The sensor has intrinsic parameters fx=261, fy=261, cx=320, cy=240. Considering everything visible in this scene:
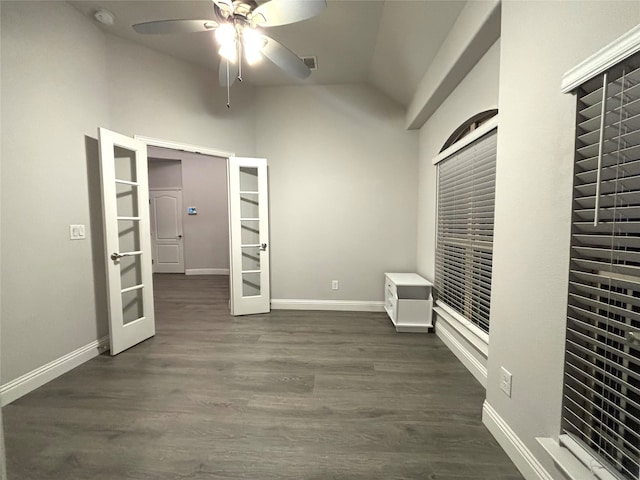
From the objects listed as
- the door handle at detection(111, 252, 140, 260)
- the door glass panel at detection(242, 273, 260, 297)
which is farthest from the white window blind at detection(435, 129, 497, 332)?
the door handle at detection(111, 252, 140, 260)

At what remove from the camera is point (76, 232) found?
2270mm

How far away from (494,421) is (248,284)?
9.55 ft

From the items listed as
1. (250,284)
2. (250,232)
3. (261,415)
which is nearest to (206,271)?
(250,284)

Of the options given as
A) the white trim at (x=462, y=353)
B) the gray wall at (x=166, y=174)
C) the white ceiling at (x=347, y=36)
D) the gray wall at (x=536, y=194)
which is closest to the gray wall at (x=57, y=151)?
the white ceiling at (x=347, y=36)

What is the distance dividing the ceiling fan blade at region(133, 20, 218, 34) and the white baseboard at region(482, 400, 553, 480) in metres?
3.02

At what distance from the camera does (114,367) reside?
7.38 feet

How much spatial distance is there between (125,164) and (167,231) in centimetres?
424

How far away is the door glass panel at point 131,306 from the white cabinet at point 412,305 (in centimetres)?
277

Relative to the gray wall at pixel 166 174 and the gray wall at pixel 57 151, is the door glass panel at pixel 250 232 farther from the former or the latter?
the gray wall at pixel 166 174

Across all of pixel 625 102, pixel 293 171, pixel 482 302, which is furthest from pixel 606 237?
pixel 293 171

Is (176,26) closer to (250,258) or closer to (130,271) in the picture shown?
(130,271)

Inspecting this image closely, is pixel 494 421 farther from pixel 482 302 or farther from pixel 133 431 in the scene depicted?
pixel 133 431

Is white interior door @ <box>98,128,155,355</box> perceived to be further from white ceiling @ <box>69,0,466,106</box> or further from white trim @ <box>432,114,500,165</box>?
white trim @ <box>432,114,500,165</box>

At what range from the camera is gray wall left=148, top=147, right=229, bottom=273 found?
6328 mm
